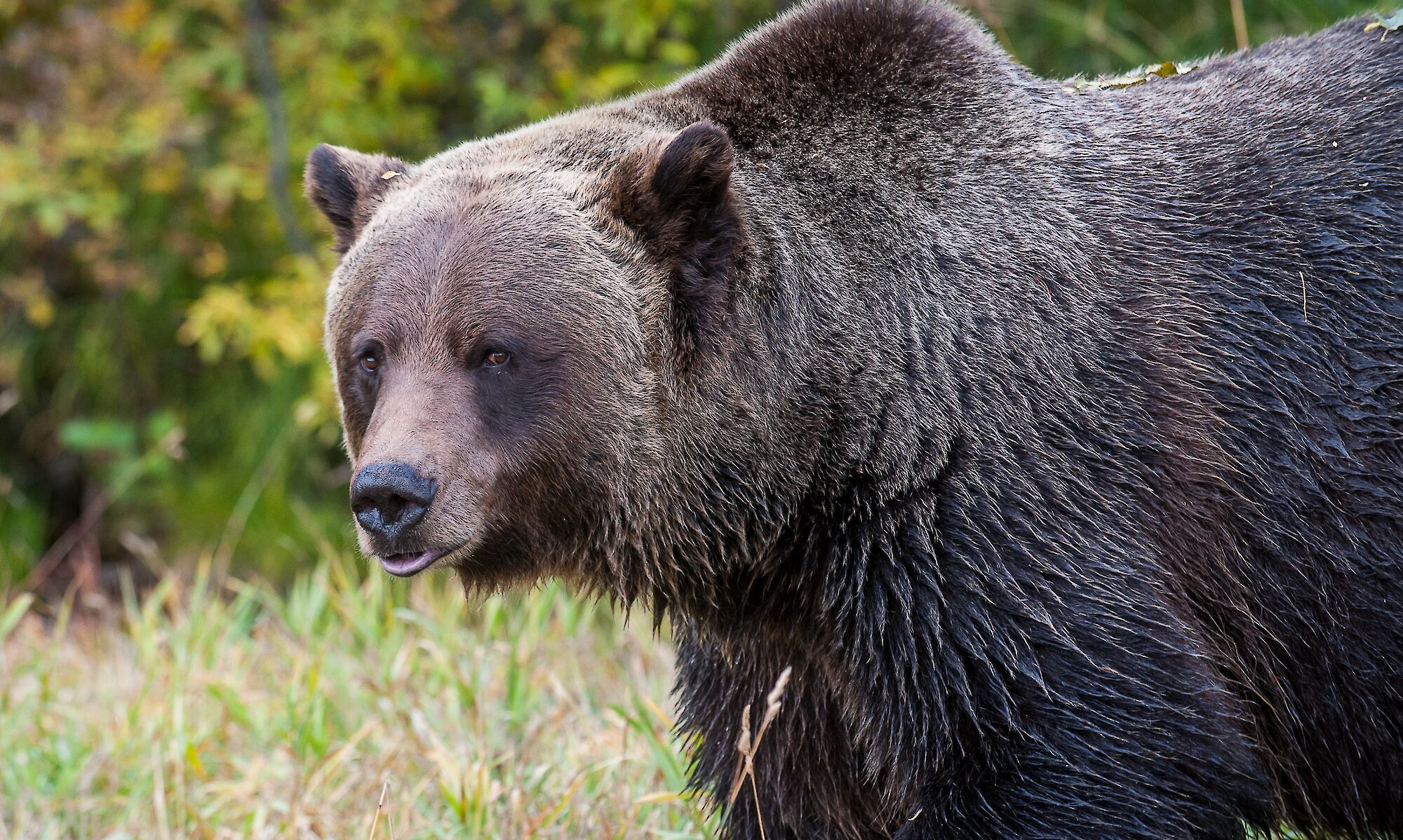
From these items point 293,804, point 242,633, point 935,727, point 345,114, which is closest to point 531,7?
point 345,114

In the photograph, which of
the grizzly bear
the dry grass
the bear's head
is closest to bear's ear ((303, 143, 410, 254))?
the grizzly bear

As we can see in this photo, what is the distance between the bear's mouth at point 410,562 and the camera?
3.54 metres

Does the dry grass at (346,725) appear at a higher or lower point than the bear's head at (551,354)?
lower

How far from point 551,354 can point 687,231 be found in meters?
0.49

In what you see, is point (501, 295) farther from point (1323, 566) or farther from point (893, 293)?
point (1323, 566)

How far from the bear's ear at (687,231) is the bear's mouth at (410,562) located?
83cm

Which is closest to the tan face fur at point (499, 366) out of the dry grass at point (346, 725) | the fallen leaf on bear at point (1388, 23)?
the dry grass at point (346, 725)

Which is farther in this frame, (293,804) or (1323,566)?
(293,804)

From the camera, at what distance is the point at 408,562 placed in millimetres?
3559

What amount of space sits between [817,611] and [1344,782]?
1.50 meters

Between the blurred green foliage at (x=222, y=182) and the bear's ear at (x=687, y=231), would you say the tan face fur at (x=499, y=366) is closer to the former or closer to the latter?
the bear's ear at (x=687, y=231)

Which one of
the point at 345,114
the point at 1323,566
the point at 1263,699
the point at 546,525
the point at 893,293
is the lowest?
the point at 1263,699

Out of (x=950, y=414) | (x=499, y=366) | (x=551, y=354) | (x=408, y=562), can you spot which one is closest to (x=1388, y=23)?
(x=950, y=414)

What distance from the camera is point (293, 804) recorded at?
454cm
